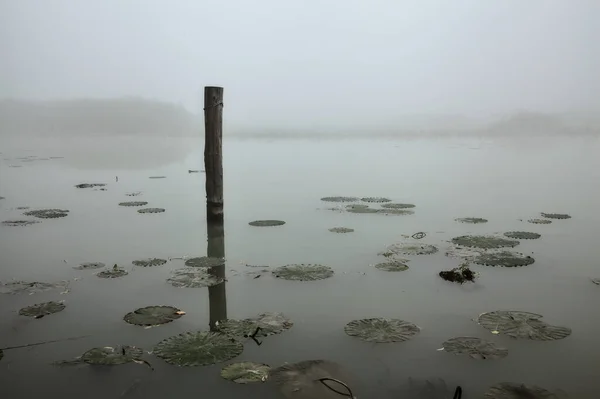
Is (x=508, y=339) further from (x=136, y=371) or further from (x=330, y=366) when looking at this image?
(x=136, y=371)

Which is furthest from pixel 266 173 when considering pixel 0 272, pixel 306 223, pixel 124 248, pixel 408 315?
pixel 408 315

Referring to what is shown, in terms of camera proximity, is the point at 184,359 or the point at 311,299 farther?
the point at 311,299

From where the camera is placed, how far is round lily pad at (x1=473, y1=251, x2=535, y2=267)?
3879 millimetres

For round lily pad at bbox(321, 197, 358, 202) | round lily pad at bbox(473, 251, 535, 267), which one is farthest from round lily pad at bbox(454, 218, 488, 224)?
round lily pad at bbox(321, 197, 358, 202)

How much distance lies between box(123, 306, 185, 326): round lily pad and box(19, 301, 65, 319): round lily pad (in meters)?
0.47

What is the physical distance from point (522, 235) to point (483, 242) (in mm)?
621

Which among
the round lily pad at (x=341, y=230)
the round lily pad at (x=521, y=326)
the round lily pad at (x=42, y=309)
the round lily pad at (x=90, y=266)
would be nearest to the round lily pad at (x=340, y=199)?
the round lily pad at (x=341, y=230)

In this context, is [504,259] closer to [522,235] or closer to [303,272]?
[522,235]

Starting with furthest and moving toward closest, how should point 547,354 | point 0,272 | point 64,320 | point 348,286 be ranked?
point 0,272
point 348,286
point 64,320
point 547,354

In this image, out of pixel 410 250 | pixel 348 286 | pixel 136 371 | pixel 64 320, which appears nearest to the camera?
pixel 136 371

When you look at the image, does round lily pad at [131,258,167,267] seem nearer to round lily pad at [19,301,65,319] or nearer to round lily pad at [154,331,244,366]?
round lily pad at [19,301,65,319]

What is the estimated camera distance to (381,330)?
8.63 feet

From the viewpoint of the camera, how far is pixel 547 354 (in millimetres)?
2385

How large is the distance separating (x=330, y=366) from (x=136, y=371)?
89cm
